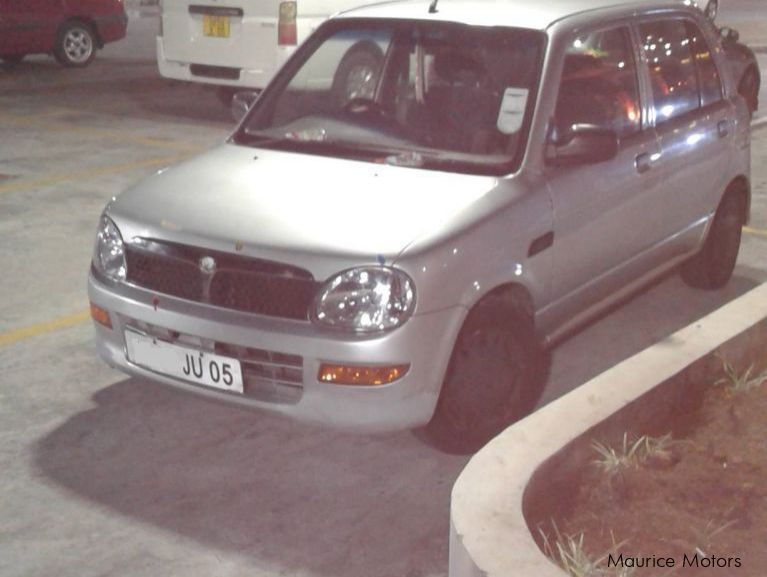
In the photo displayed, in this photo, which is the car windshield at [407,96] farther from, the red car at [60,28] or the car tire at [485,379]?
the red car at [60,28]

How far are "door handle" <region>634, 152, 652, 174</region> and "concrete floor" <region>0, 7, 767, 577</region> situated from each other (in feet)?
3.12

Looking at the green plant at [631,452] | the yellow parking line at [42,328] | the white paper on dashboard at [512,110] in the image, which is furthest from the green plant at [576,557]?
the yellow parking line at [42,328]

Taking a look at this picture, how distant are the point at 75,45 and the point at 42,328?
11.3 metres

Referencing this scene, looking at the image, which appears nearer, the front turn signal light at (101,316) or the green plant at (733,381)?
the green plant at (733,381)

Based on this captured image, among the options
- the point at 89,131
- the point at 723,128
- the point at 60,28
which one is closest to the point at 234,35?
the point at 89,131

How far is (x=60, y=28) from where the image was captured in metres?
16.3

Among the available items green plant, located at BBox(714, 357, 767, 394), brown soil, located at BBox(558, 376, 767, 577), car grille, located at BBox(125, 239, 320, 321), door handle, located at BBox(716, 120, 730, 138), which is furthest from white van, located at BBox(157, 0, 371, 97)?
brown soil, located at BBox(558, 376, 767, 577)

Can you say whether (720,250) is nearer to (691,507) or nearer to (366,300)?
(366,300)

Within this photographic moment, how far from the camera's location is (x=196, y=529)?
13.7ft

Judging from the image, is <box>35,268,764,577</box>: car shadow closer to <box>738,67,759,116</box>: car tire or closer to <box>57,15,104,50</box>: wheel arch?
<box>738,67,759,116</box>: car tire

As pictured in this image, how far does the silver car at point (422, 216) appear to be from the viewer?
4258 mm

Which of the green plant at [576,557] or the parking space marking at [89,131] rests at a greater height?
the green plant at [576,557]

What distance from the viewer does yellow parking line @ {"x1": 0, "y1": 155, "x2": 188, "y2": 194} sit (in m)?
9.34

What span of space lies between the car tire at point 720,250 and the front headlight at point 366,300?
2841 mm
